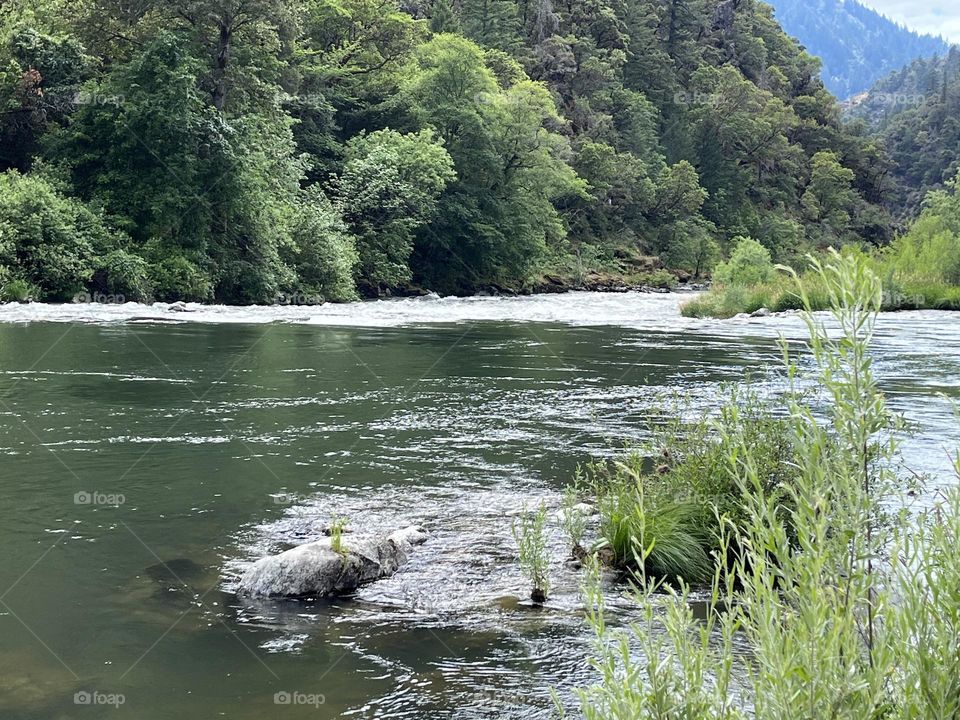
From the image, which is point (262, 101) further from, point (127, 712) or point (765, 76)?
point (765, 76)

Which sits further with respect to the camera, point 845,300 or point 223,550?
point 223,550

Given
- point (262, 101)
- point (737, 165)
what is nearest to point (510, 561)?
point (262, 101)

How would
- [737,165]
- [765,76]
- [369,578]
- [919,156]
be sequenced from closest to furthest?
[369,578]
[737,165]
[765,76]
[919,156]

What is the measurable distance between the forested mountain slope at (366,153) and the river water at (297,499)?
52.2ft

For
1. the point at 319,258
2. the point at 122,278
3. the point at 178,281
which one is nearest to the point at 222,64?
the point at 319,258

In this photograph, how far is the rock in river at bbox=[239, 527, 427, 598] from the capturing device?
6793mm

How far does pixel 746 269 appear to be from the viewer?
4178 centimetres

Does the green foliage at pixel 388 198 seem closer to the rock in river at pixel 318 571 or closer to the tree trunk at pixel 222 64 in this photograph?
the tree trunk at pixel 222 64

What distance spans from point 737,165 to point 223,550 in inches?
3976

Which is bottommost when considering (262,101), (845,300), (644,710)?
(644,710)

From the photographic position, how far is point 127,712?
4961mm

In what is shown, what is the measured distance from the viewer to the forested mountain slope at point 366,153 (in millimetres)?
37938

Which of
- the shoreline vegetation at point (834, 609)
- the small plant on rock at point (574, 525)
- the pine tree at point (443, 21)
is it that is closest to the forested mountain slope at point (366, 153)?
the pine tree at point (443, 21)

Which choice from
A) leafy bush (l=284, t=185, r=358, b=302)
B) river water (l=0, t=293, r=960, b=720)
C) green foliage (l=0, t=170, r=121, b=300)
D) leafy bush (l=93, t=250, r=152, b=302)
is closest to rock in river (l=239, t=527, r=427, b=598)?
river water (l=0, t=293, r=960, b=720)
